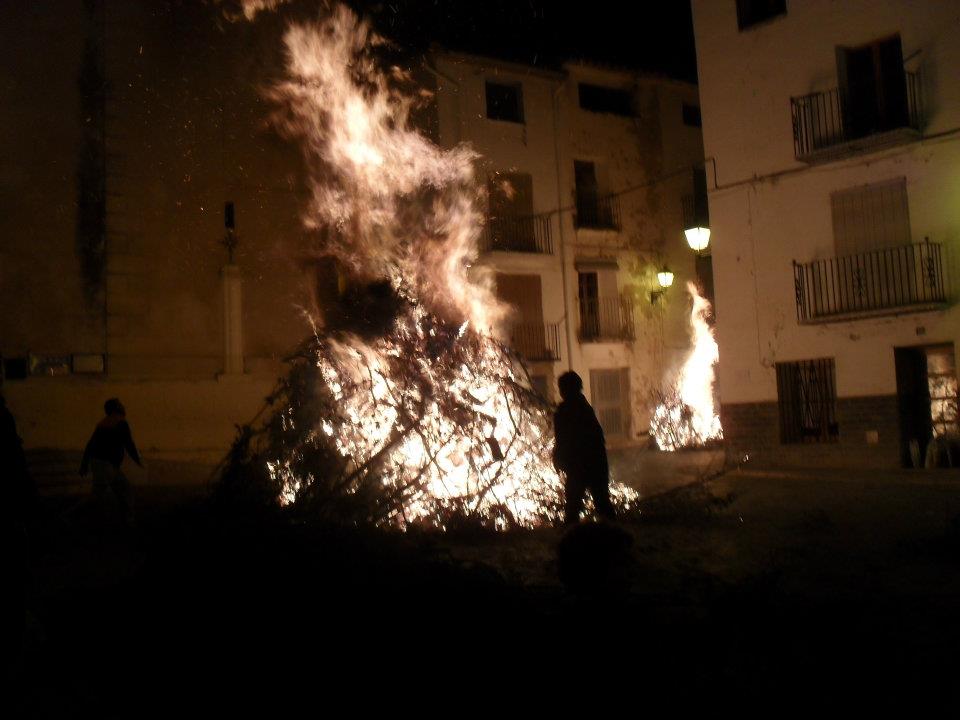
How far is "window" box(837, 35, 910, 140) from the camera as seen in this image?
15039 millimetres

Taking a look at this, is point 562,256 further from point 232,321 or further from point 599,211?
point 232,321

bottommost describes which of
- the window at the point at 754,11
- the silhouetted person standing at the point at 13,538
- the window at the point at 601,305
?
the silhouetted person standing at the point at 13,538

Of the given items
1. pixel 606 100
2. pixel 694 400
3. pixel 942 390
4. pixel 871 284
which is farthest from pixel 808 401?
pixel 606 100

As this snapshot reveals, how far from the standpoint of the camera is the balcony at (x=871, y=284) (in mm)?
14102

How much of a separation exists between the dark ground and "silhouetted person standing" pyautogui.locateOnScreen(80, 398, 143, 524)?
8.41 feet

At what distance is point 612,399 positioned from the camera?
24.4 m

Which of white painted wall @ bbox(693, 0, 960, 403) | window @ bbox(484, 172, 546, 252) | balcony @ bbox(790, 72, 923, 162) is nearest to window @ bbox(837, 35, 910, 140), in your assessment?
balcony @ bbox(790, 72, 923, 162)

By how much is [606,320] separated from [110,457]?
54.5 ft

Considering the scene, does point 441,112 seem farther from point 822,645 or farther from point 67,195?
point 822,645

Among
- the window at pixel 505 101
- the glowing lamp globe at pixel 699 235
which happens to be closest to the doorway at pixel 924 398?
the glowing lamp globe at pixel 699 235

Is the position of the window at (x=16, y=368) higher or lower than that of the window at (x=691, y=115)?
lower

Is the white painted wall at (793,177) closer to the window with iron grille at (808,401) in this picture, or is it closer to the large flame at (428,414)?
the window with iron grille at (808,401)

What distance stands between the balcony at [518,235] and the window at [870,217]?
9.27 metres

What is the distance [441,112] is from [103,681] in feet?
62.0
